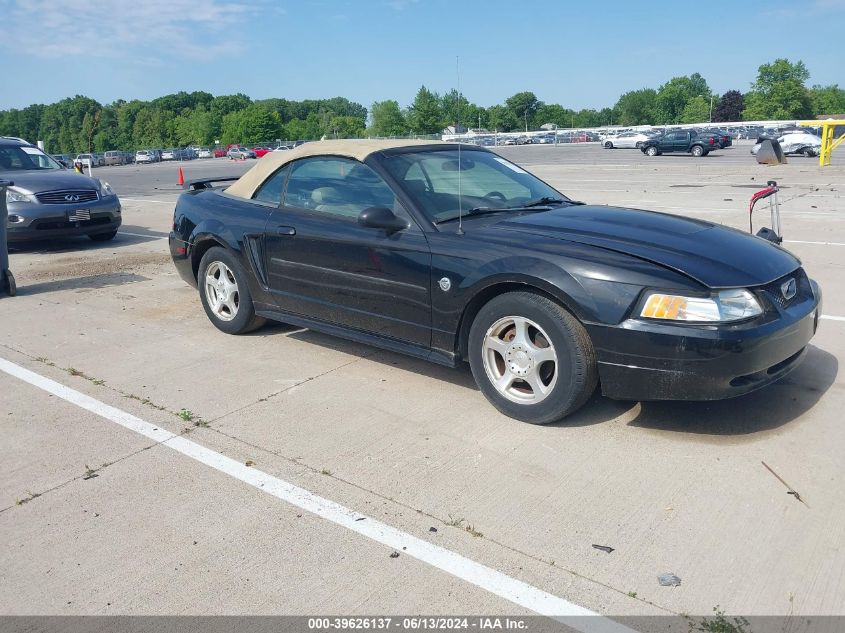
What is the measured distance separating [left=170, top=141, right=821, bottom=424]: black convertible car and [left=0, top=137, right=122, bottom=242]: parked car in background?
223 inches

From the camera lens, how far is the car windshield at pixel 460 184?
186 inches

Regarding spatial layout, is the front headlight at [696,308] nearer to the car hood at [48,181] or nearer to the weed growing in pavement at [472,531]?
the weed growing in pavement at [472,531]

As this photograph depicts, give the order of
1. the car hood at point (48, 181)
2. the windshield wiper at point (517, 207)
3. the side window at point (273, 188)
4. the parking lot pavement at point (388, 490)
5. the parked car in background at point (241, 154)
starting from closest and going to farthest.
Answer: the parking lot pavement at point (388, 490)
the windshield wiper at point (517, 207)
the side window at point (273, 188)
the car hood at point (48, 181)
the parked car in background at point (241, 154)

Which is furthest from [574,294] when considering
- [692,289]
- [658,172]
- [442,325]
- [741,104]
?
[741,104]

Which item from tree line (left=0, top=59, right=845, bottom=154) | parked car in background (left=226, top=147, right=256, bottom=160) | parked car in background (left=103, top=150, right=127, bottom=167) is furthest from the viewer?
tree line (left=0, top=59, right=845, bottom=154)

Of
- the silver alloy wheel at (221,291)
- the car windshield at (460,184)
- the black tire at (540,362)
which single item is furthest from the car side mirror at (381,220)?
the silver alloy wheel at (221,291)

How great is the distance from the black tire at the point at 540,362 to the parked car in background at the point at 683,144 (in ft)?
122

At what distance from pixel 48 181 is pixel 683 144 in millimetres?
34543

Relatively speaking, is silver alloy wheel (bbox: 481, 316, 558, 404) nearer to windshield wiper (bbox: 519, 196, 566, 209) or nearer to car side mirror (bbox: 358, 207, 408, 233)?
car side mirror (bbox: 358, 207, 408, 233)

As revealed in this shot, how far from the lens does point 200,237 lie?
19.6 ft

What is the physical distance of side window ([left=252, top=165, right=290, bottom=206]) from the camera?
5.53 meters

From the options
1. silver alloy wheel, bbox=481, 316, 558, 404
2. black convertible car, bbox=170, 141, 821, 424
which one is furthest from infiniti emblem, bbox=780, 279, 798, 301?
silver alloy wheel, bbox=481, 316, 558, 404

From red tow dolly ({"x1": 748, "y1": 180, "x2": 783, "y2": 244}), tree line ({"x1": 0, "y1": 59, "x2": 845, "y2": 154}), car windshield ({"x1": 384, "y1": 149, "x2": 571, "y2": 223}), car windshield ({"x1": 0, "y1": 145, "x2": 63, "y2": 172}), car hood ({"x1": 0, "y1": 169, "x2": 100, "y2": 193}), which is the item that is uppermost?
tree line ({"x1": 0, "y1": 59, "x2": 845, "y2": 154})

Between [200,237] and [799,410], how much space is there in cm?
444
